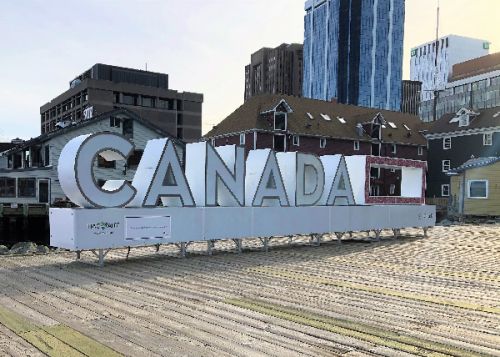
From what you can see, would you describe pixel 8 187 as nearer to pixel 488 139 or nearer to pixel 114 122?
pixel 114 122

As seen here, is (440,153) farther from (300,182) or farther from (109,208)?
(109,208)

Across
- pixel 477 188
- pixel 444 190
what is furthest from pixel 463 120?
pixel 477 188

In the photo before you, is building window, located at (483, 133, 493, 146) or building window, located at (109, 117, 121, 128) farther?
building window, located at (483, 133, 493, 146)

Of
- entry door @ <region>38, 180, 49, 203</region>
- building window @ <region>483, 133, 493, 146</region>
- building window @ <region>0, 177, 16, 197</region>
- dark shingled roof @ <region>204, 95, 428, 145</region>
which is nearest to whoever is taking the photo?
entry door @ <region>38, 180, 49, 203</region>

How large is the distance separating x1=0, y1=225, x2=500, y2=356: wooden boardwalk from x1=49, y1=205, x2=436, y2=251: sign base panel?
2.82 ft

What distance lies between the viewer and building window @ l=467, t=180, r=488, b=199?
43.8 meters

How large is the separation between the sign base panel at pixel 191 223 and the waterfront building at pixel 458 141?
130 feet

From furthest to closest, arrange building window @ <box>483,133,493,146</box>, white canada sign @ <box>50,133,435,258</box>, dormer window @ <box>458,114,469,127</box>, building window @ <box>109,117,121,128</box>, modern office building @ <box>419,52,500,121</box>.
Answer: modern office building @ <box>419,52,500,121</box> → dormer window @ <box>458,114,469,127</box> → building window @ <box>483,133,493,146</box> → building window @ <box>109,117,121,128</box> → white canada sign @ <box>50,133,435,258</box>

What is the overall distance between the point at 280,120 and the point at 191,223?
138 ft

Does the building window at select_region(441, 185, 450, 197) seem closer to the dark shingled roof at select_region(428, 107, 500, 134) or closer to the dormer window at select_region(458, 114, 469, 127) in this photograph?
the dark shingled roof at select_region(428, 107, 500, 134)

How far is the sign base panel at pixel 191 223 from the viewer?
14789 mm

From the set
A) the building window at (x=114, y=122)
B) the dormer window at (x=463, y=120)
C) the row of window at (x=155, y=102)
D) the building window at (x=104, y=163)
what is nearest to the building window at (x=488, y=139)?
the dormer window at (x=463, y=120)

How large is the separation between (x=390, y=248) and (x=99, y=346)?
53.2ft

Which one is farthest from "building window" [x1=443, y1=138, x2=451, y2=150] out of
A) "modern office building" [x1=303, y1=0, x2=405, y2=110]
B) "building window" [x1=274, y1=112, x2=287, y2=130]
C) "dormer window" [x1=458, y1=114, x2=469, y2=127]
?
"modern office building" [x1=303, y1=0, x2=405, y2=110]
